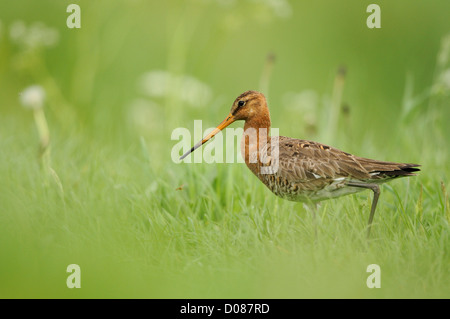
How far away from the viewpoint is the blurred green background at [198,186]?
14.5 ft

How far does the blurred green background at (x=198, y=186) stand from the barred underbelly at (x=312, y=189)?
7.6 inches

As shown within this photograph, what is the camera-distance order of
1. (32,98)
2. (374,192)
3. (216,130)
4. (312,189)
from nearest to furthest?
(374,192) < (312,189) < (216,130) < (32,98)

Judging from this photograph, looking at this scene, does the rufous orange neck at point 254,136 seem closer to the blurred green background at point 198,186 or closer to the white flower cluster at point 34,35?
the blurred green background at point 198,186

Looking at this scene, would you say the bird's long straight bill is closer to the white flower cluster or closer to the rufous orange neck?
the rufous orange neck

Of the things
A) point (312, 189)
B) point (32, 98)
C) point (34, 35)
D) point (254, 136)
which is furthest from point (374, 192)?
point (34, 35)

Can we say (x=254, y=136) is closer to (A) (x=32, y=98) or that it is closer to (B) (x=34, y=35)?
(A) (x=32, y=98)

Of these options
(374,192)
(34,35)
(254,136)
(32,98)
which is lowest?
(374,192)

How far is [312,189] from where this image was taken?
5266 millimetres

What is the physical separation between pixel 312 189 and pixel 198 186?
1.31 meters

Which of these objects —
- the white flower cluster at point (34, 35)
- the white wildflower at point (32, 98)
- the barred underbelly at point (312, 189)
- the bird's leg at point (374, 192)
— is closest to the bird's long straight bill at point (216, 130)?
the barred underbelly at point (312, 189)

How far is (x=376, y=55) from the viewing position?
1068 cm

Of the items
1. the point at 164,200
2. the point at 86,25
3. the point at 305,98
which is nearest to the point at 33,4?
the point at 86,25

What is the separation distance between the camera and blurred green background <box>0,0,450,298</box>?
441cm

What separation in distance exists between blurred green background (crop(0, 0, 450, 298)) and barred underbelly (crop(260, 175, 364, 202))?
0.63 feet
